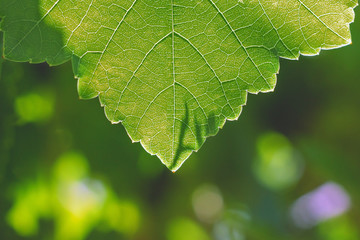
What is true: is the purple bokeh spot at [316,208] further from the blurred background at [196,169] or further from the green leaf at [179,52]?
the green leaf at [179,52]

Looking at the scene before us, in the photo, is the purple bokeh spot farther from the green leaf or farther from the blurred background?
the green leaf

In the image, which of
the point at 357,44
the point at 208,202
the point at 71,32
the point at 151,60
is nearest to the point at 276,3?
the point at 151,60

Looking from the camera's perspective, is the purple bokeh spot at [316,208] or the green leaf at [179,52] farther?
the purple bokeh spot at [316,208]

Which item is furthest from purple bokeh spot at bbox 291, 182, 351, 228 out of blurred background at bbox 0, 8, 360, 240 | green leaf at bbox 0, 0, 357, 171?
green leaf at bbox 0, 0, 357, 171

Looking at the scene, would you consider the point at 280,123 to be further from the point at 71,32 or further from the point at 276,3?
the point at 71,32

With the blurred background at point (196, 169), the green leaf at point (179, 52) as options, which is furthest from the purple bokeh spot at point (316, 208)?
the green leaf at point (179, 52)
